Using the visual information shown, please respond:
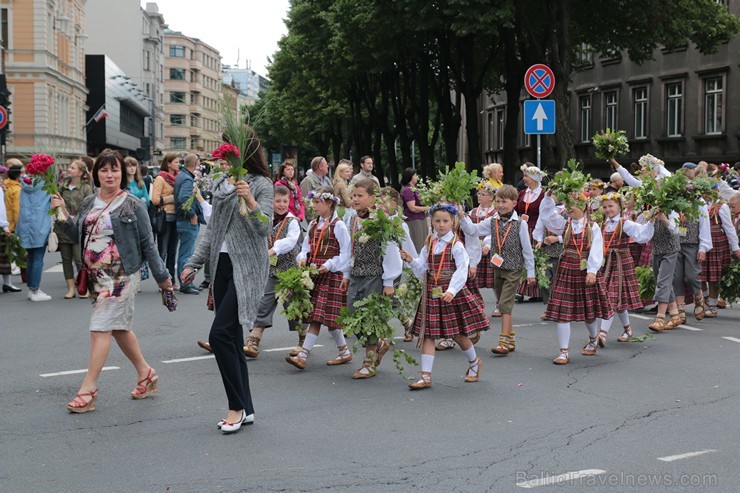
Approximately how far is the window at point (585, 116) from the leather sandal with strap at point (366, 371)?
40976 mm

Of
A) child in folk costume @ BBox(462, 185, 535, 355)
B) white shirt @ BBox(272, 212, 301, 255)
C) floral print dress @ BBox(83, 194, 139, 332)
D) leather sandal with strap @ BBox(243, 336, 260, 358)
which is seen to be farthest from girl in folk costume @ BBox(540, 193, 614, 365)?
floral print dress @ BBox(83, 194, 139, 332)

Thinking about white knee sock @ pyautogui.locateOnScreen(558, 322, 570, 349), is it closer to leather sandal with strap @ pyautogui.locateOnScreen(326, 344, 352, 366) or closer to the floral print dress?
leather sandal with strap @ pyautogui.locateOnScreen(326, 344, 352, 366)

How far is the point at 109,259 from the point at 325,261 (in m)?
2.44

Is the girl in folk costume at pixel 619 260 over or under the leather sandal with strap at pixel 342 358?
over

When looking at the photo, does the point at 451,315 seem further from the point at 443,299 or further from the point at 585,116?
the point at 585,116

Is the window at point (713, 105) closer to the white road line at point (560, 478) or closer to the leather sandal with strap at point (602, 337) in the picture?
the leather sandal with strap at point (602, 337)

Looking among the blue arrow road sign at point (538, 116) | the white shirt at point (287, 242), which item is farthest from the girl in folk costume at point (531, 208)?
the white shirt at point (287, 242)

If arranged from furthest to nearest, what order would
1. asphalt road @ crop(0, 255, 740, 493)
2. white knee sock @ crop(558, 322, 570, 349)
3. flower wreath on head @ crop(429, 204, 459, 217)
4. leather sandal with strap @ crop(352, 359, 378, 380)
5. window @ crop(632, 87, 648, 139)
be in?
window @ crop(632, 87, 648, 139), white knee sock @ crop(558, 322, 570, 349), leather sandal with strap @ crop(352, 359, 378, 380), flower wreath on head @ crop(429, 204, 459, 217), asphalt road @ crop(0, 255, 740, 493)

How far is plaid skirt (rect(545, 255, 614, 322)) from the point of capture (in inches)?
398

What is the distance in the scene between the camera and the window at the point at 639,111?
43250mm

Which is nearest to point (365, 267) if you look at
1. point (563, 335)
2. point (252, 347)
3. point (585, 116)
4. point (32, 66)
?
point (252, 347)

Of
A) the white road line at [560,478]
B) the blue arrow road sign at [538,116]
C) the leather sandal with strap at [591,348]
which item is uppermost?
the blue arrow road sign at [538,116]

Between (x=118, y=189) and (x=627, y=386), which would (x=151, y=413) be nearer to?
(x=118, y=189)

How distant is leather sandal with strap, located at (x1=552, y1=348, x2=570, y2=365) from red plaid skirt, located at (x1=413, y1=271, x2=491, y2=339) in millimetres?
1294
